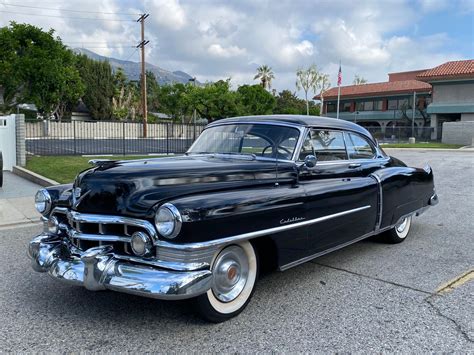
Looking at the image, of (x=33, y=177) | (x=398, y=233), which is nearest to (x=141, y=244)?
(x=398, y=233)

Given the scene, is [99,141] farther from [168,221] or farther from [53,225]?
[168,221]

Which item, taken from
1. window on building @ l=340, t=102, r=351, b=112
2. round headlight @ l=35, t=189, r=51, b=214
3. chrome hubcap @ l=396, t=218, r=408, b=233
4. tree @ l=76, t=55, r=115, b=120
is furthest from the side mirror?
window on building @ l=340, t=102, r=351, b=112

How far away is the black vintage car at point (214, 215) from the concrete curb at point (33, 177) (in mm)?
6166

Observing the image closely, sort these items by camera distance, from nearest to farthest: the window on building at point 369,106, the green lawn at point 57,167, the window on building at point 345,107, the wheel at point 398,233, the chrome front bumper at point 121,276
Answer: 1. the chrome front bumper at point 121,276
2. the wheel at point 398,233
3. the green lawn at point 57,167
4. the window on building at point 369,106
5. the window on building at point 345,107

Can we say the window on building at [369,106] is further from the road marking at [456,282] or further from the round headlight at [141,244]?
the round headlight at [141,244]

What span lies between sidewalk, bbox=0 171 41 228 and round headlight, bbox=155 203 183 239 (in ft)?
15.6

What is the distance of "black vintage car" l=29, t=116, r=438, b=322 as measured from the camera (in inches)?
120

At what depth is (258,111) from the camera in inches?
1772

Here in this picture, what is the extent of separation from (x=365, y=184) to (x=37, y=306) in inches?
136

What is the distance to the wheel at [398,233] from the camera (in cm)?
564

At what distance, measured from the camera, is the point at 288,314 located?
11.6 feet

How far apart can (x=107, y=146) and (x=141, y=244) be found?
2077 cm

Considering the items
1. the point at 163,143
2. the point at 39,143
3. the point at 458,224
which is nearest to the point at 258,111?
the point at 163,143

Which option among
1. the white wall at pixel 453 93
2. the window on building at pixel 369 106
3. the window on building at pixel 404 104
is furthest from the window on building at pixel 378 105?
the white wall at pixel 453 93
